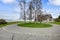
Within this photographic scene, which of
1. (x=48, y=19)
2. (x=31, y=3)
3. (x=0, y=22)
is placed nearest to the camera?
(x=0, y=22)

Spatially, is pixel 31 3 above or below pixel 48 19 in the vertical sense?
above

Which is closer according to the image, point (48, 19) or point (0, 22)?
point (0, 22)

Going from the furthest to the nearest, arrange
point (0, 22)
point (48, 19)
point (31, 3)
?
point (48, 19) < point (31, 3) < point (0, 22)

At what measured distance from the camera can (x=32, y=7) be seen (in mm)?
31016

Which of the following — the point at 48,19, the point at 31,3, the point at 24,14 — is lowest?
the point at 48,19

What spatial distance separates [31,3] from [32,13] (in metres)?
2.73

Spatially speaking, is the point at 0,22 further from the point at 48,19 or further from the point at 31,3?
the point at 48,19

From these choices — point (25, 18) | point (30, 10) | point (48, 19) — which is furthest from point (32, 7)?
point (48, 19)

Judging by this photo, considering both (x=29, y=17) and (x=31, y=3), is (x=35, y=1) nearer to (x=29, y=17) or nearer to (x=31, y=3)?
(x=31, y=3)

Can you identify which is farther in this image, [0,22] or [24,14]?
[24,14]

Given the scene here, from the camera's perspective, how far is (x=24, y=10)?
3055cm

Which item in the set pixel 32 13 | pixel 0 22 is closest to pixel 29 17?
pixel 32 13

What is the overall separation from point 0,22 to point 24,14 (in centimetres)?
624

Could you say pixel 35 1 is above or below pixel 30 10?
above
